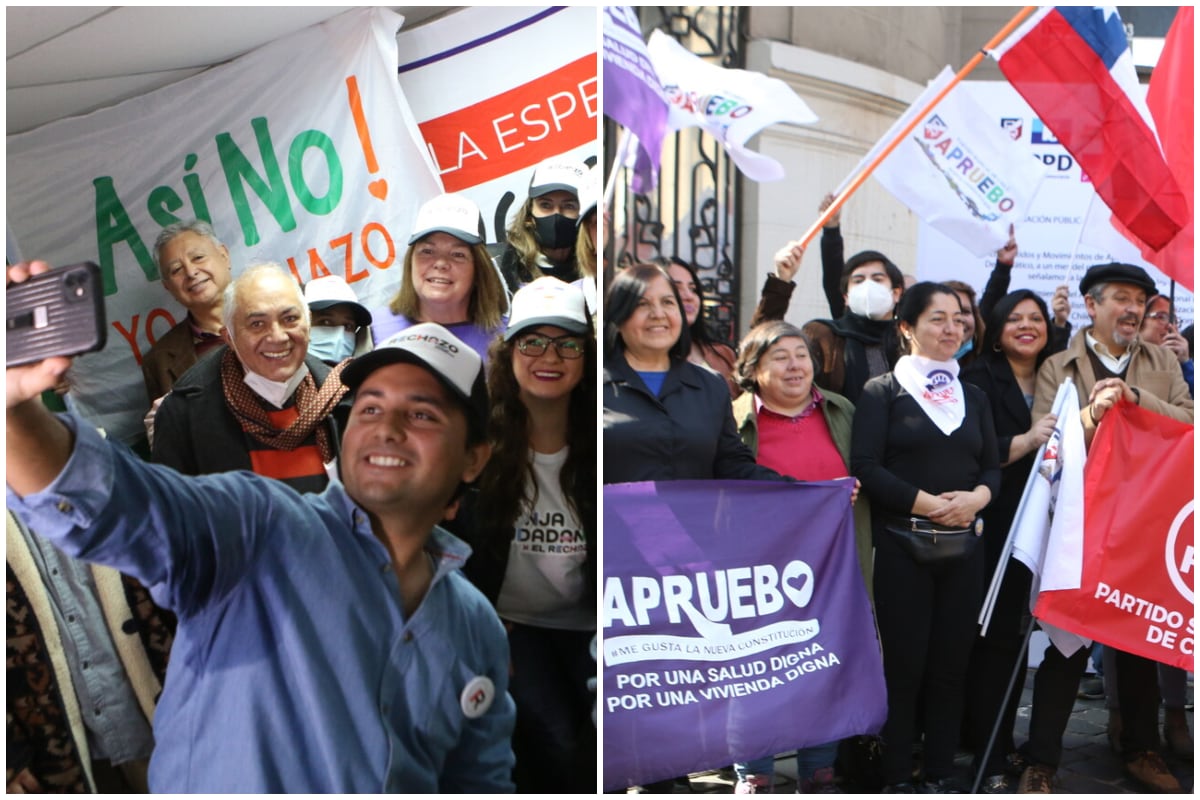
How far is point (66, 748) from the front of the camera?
298 cm

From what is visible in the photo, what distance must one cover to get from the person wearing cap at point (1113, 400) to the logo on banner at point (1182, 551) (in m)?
0.16

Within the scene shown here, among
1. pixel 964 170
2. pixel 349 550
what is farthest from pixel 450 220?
pixel 964 170

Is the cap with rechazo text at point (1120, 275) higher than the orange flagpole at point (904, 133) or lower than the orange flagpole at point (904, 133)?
lower

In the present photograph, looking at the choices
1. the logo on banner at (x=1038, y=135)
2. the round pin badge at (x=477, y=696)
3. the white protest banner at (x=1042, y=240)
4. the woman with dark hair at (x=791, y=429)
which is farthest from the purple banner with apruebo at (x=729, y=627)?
the logo on banner at (x=1038, y=135)

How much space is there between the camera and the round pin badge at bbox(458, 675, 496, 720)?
10.1ft

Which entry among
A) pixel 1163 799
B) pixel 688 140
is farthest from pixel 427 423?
pixel 1163 799

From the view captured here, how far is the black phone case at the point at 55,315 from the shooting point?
257 centimetres

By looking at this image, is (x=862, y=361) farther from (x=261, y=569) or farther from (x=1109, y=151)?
(x=261, y=569)

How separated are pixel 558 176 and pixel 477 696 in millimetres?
1318

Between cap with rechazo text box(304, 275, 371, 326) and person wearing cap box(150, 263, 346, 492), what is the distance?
0.45ft

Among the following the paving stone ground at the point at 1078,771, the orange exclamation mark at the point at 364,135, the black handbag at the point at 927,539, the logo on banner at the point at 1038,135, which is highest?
the logo on banner at the point at 1038,135

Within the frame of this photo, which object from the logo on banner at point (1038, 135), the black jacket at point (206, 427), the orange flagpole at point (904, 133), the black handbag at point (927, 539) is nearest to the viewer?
the black jacket at point (206, 427)

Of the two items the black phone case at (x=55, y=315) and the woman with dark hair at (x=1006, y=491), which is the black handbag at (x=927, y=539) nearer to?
the woman with dark hair at (x=1006, y=491)

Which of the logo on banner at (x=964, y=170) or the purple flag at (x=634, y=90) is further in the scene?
the logo on banner at (x=964, y=170)
